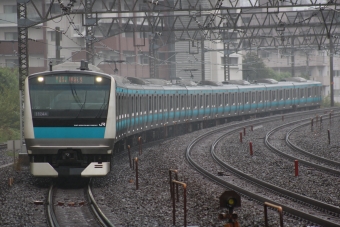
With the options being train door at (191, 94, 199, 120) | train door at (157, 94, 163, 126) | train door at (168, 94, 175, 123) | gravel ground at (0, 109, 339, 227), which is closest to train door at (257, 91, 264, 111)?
train door at (191, 94, 199, 120)

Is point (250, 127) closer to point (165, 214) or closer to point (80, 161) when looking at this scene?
point (80, 161)

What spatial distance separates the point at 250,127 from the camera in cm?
3578

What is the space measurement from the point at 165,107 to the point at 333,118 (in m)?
15.5

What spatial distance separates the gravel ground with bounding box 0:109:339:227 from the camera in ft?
35.7

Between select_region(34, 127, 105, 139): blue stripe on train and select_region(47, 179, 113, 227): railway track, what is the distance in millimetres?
1135

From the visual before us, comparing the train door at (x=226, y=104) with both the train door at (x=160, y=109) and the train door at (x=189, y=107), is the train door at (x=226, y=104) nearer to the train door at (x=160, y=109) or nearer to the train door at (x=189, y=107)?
the train door at (x=189, y=107)

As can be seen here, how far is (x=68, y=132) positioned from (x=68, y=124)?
0.17 m

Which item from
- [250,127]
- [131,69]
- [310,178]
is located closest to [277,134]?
[250,127]

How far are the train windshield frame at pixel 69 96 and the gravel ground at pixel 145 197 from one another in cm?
171

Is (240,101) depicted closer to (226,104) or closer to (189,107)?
(226,104)

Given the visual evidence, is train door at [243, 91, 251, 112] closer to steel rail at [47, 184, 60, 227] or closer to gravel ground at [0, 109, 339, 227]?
gravel ground at [0, 109, 339, 227]

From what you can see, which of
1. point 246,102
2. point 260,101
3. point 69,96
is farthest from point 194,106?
point 69,96

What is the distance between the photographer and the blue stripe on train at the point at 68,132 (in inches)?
569

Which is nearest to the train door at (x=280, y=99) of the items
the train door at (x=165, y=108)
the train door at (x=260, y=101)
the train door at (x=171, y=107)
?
the train door at (x=260, y=101)
